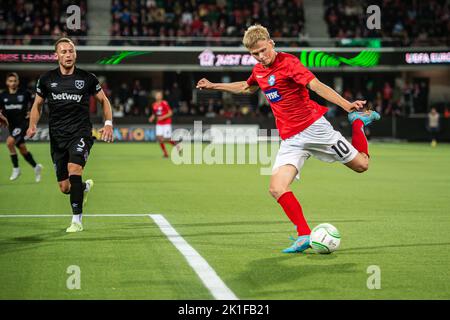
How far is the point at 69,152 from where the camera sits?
10.2 m

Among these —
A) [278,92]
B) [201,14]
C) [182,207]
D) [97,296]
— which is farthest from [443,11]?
[97,296]

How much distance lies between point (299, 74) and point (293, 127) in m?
0.65

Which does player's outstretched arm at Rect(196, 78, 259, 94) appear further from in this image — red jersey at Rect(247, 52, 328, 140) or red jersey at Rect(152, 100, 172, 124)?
red jersey at Rect(152, 100, 172, 124)

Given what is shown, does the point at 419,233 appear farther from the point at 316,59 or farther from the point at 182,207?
the point at 316,59

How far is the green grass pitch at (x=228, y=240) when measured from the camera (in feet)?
21.5

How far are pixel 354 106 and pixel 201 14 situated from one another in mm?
36431

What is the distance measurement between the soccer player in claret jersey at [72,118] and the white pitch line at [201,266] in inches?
47.6

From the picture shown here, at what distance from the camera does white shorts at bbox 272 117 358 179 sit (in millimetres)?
8672

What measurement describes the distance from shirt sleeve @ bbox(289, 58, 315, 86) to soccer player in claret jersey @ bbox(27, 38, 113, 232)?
2.74 metres

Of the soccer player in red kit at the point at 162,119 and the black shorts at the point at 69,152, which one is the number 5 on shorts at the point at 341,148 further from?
the soccer player in red kit at the point at 162,119

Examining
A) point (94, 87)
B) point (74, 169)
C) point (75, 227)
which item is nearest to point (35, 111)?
point (94, 87)

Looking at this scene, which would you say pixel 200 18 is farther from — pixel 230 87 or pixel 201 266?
pixel 201 266

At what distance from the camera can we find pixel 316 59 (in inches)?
1641

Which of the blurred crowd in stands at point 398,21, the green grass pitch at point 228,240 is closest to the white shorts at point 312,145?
the green grass pitch at point 228,240
